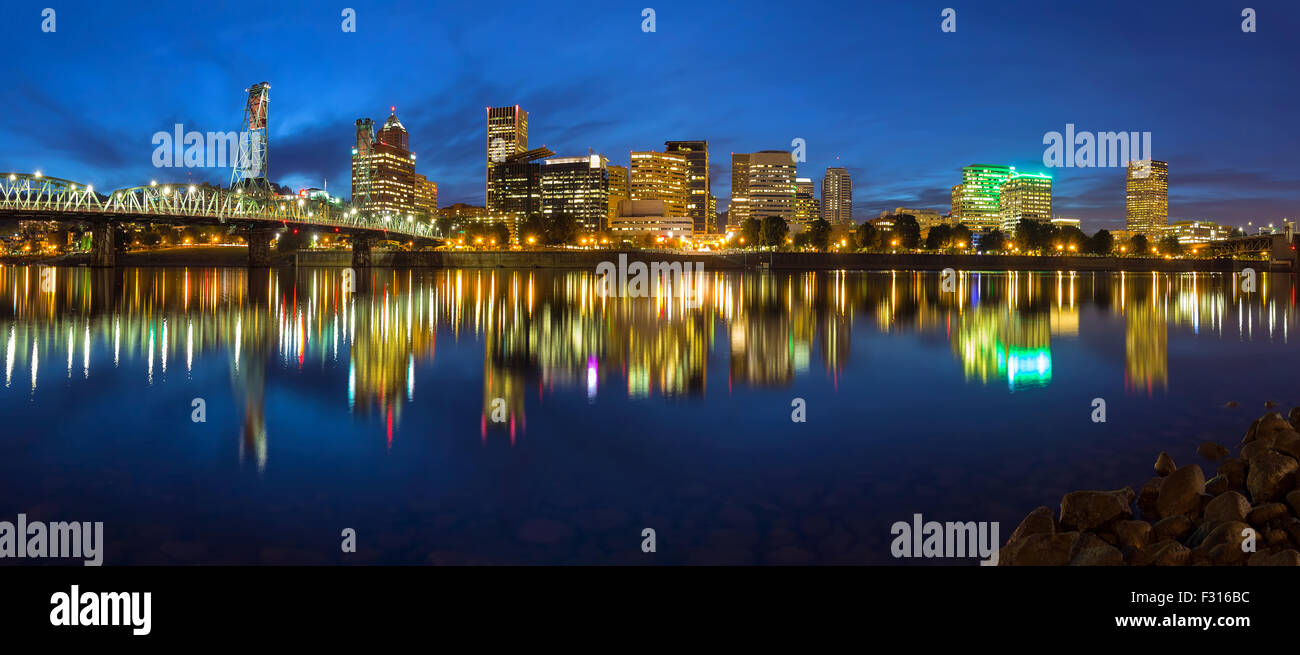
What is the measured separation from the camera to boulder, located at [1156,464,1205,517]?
32.5 ft

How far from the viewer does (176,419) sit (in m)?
15.4

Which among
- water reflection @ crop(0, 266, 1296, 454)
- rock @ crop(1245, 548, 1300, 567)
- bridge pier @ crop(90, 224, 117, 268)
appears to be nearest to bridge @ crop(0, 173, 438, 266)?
bridge pier @ crop(90, 224, 117, 268)

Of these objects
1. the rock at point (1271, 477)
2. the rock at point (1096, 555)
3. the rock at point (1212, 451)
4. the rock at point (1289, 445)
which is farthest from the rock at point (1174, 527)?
the rock at point (1212, 451)

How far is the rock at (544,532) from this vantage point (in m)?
8.98

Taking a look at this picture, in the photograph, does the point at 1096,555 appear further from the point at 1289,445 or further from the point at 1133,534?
the point at 1289,445

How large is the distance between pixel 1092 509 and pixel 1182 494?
1.73m

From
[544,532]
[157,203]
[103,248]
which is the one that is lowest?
[544,532]

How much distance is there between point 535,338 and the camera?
97.9 feet

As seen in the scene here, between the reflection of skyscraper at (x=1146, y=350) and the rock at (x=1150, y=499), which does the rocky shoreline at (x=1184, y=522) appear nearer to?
the rock at (x=1150, y=499)

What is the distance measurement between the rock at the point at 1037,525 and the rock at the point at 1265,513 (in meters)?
2.34

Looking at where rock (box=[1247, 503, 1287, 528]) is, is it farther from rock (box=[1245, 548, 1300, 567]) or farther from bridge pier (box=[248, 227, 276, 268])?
bridge pier (box=[248, 227, 276, 268])

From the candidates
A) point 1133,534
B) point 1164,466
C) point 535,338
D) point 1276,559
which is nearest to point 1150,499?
point 1164,466

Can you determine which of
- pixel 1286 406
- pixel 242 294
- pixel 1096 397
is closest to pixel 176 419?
pixel 1096 397

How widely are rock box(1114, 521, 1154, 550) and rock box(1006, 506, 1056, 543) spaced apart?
0.71m
